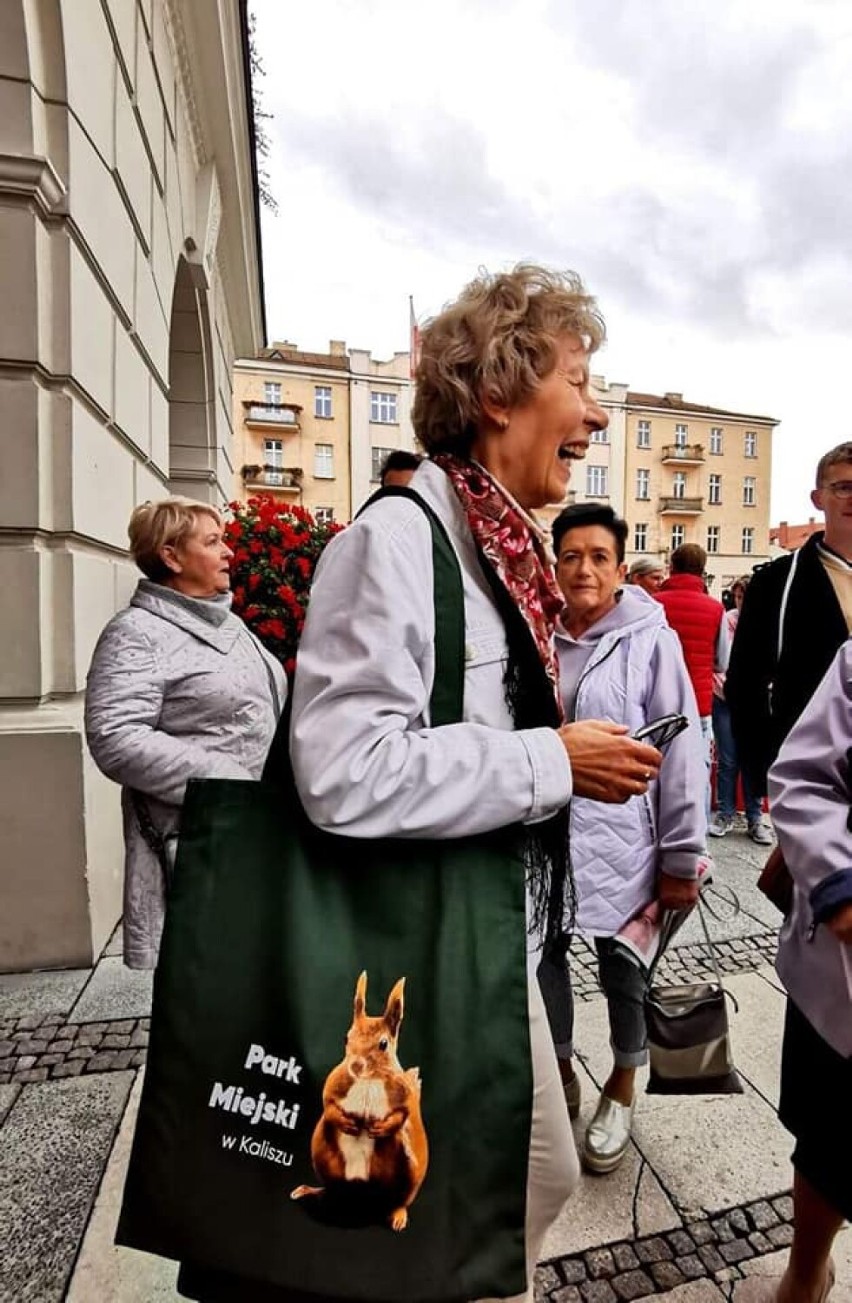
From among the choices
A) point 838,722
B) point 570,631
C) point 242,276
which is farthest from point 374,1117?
point 242,276

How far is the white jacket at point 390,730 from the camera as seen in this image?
3.24 feet

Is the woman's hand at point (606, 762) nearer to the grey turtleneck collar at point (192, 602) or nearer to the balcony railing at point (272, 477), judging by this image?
the grey turtleneck collar at point (192, 602)

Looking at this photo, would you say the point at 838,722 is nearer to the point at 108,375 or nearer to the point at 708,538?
the point at 108,375

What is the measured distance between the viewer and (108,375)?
4074 mm

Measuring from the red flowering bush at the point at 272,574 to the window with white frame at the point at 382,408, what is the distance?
33.9 meters

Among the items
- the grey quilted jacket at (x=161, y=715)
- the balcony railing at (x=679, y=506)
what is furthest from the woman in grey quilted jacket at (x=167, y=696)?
the balcony railing at (x=679, y=506)

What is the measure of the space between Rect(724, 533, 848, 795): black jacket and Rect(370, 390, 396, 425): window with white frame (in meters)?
36.6

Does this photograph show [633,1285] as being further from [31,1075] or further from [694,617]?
[694,617]

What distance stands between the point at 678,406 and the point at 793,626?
147 feet

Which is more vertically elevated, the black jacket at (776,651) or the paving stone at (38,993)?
the black jacket at (776,651)

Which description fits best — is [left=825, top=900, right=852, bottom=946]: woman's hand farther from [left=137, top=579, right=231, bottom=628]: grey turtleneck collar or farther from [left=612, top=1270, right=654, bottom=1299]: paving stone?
[left=137, top=579, right=231, bottom=628]: grey turtleneck collar

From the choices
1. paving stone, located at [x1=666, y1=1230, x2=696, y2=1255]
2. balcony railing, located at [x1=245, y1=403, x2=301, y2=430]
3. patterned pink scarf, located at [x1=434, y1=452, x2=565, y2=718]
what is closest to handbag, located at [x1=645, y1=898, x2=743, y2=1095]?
paving stone, located at [x1=666, y1=1230, x2=696, y2=1255]

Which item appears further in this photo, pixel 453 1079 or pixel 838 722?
pixel 838 722

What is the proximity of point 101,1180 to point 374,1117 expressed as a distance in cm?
165
